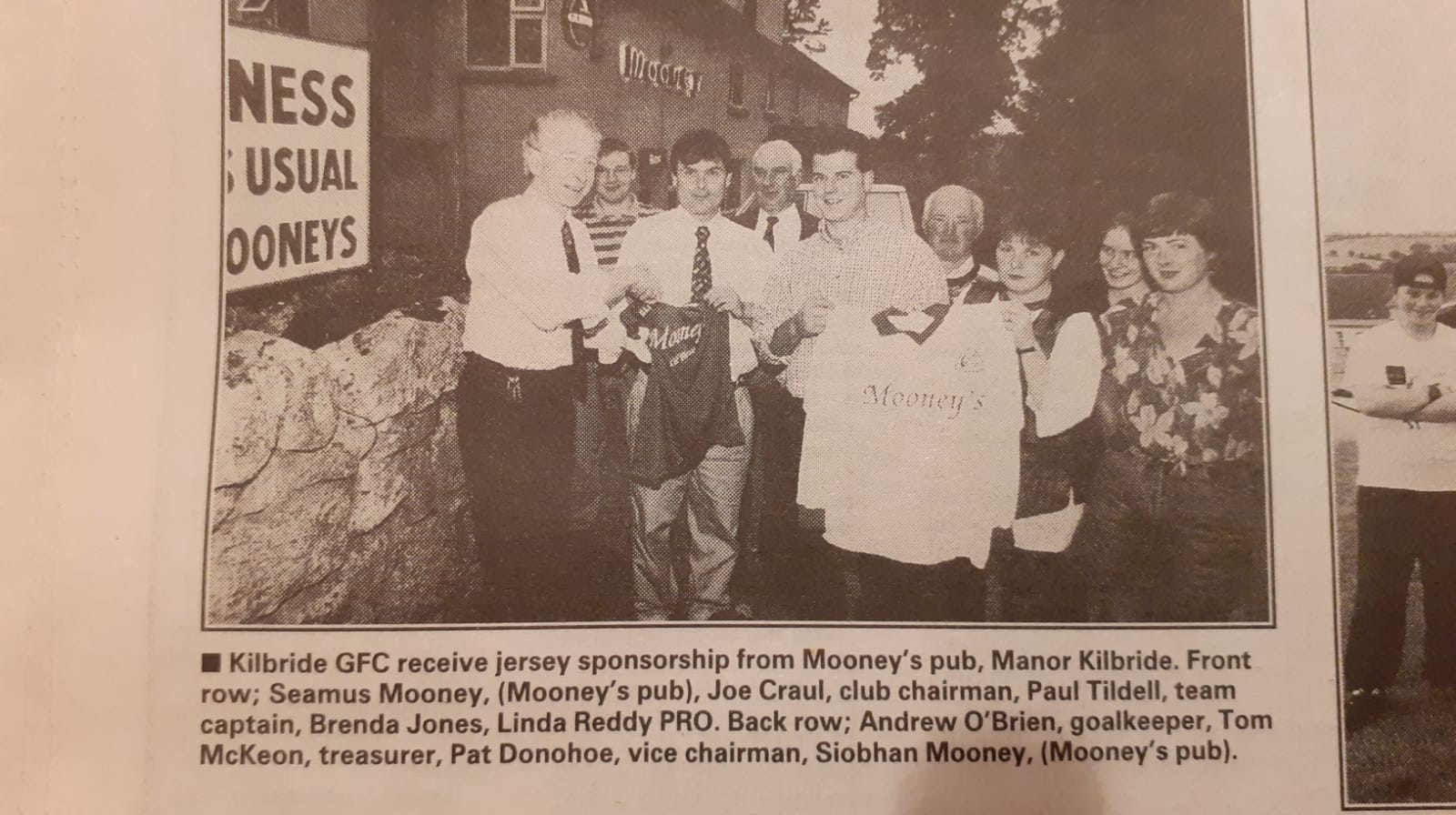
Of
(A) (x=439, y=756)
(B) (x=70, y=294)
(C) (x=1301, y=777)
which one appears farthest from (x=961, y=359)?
(B) (x=70, y=294)

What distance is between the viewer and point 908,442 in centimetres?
85

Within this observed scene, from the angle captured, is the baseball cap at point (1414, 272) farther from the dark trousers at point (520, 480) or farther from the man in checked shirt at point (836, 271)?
the dark trousers at point (520, 480)

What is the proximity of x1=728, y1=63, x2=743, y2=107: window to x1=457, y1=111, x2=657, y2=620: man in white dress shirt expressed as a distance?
0.50ft

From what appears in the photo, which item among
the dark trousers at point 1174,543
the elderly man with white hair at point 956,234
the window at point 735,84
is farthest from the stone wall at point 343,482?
the dark trousers at point 1174,543

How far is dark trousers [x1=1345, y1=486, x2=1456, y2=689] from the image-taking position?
84 centimetres

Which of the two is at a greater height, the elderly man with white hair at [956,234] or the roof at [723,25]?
the roof at [723,25]

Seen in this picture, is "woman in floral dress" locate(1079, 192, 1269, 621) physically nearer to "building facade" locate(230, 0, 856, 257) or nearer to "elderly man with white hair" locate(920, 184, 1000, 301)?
"elderly man with white hair" locate(920, 184, 1000, 301)

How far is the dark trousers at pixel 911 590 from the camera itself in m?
0.84

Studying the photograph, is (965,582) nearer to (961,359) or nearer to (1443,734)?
(961,359)

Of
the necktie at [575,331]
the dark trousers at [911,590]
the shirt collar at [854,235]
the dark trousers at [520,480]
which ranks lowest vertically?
the dark trousers at [911,590]

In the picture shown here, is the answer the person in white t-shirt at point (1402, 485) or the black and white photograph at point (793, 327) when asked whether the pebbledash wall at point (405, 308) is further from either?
the person in white t-shirt at point (1402, 485)

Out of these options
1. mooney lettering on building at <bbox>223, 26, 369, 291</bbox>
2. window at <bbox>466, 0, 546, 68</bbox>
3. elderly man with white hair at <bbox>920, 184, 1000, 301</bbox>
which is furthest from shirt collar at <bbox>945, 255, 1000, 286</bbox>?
mooney lettering on building at <bbox>223, 26, 369, 291</bbox>

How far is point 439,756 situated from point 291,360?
44 cm

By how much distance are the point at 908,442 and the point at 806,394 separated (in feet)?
0.38
